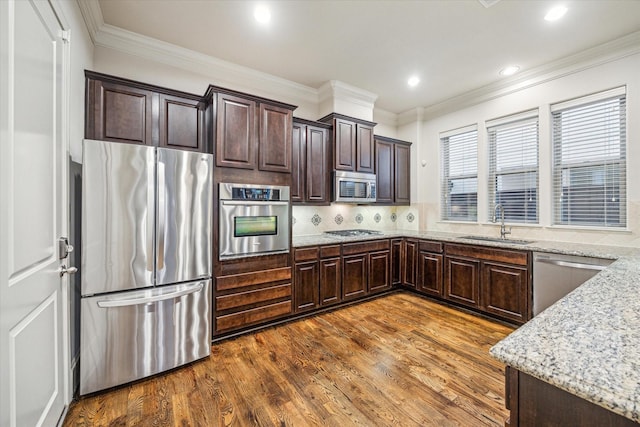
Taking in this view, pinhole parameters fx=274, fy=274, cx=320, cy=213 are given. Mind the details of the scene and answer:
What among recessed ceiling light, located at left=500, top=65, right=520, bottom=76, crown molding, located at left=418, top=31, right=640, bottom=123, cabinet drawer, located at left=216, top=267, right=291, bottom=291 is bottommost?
cabinet drawer, located at left=216, top=267, right=291, bottom=291

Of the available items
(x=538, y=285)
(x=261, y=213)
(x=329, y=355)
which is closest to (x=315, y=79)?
(x=261, y=213)

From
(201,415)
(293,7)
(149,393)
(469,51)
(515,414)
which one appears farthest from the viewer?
(469,51)

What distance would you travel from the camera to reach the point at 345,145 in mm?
3936

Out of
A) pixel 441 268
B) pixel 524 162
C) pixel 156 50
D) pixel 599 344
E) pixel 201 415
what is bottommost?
pixel 201 415

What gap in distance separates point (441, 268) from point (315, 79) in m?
3.11

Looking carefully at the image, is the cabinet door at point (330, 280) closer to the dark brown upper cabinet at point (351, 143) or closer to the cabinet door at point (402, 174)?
the dark brown upper cabinet at point (351, 143)

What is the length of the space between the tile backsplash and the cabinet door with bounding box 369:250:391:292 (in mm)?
774

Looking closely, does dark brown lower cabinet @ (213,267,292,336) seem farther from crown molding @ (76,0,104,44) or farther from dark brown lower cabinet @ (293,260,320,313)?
crown molding @ (76,0,104,44)

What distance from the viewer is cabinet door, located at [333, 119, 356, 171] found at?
3840 millimetres

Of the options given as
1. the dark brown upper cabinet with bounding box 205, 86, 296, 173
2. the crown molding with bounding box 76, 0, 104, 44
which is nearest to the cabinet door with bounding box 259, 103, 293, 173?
the dark brown upper cabinet with bounding box 205, 86, 296, 173

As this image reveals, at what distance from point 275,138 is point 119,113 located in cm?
144

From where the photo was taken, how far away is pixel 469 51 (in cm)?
306

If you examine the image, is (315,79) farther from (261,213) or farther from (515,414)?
(515,414)

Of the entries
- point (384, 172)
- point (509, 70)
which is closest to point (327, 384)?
point (384, 172)
